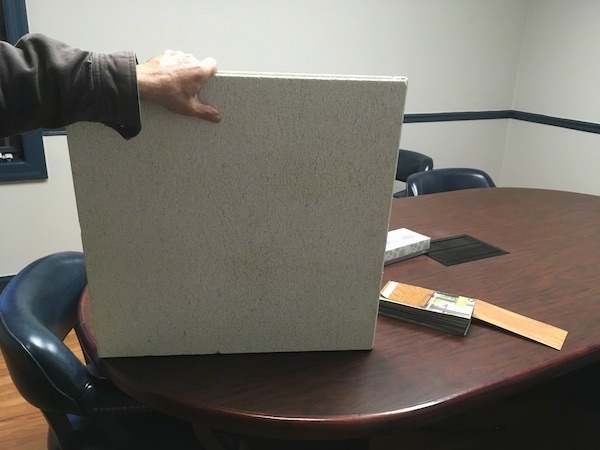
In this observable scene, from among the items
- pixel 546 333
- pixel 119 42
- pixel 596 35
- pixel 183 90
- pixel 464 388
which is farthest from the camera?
pixel 596 35

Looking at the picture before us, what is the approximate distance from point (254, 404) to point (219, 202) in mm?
320

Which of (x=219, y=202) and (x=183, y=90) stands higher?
(x=183, y=90)

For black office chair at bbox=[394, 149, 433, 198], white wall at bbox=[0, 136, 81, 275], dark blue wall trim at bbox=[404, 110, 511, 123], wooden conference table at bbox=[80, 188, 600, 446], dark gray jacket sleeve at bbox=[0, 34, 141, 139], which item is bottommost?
white wall at bbox=[0, 136, 81, 275]

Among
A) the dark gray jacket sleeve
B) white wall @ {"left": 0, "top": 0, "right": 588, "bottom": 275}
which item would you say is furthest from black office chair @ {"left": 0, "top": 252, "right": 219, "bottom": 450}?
white wall @ {"left": 0, "top": 0, "right": 588, "bottom": 275}

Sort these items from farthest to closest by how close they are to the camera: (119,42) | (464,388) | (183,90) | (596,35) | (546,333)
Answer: (596,35), (119,42), (546,333), (464,388), (183,90)

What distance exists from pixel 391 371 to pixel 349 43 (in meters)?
2.55

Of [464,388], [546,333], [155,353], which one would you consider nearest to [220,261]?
[155,353]

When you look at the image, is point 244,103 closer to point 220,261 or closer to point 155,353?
point 220,261

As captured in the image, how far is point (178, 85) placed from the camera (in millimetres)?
723

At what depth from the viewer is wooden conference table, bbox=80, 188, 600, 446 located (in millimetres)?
778

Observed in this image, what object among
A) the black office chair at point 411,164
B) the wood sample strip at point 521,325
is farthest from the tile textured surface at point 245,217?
the black office chair at point 411,164

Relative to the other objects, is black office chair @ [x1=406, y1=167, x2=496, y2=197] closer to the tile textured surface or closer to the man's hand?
the tile textured surface

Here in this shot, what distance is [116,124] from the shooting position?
0.73 m

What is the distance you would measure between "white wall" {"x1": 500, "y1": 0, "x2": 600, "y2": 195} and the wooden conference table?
2464mm
